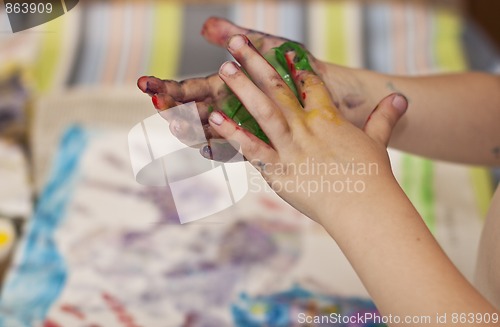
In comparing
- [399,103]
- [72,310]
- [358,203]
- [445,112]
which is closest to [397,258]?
[358,203]

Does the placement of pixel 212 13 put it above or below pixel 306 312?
above

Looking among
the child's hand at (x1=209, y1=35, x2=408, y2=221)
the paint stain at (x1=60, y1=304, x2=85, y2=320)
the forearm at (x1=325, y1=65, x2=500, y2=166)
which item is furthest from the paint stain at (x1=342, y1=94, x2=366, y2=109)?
the paint stain at (x1=60, y1=304, x2=85, y2=320)

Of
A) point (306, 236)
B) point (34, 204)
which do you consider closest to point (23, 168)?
point (34, 204)

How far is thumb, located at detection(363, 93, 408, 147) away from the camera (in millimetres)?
577

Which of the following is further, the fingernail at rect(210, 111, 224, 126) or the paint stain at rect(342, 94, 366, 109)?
the paint stain at rect(342, 94, 366, 109)

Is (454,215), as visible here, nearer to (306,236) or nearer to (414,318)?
(306,236)

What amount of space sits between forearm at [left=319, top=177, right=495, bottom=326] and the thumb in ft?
0.19

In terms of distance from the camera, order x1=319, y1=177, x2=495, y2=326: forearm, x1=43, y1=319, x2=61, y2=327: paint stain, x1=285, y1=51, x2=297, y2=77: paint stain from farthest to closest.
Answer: x1=43, y1=319, x2=61, y2=327: paint stain → x1=285, y1=51, x2=297, y2=77: paint stain → x1=319, y1=177, x2=495, y2=326: forearm

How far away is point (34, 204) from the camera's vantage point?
1.01 meters

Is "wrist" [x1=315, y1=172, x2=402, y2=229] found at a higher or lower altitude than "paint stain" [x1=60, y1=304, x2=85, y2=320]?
higher

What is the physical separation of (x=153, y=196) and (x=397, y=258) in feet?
1.78

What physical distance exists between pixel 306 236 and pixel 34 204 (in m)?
0.41

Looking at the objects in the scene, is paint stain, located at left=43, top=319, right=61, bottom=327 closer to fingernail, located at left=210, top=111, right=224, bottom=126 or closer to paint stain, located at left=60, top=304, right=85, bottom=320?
paint stain, located at left=60, top=304, right=85, bottom=320

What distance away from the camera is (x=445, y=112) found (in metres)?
0.73
